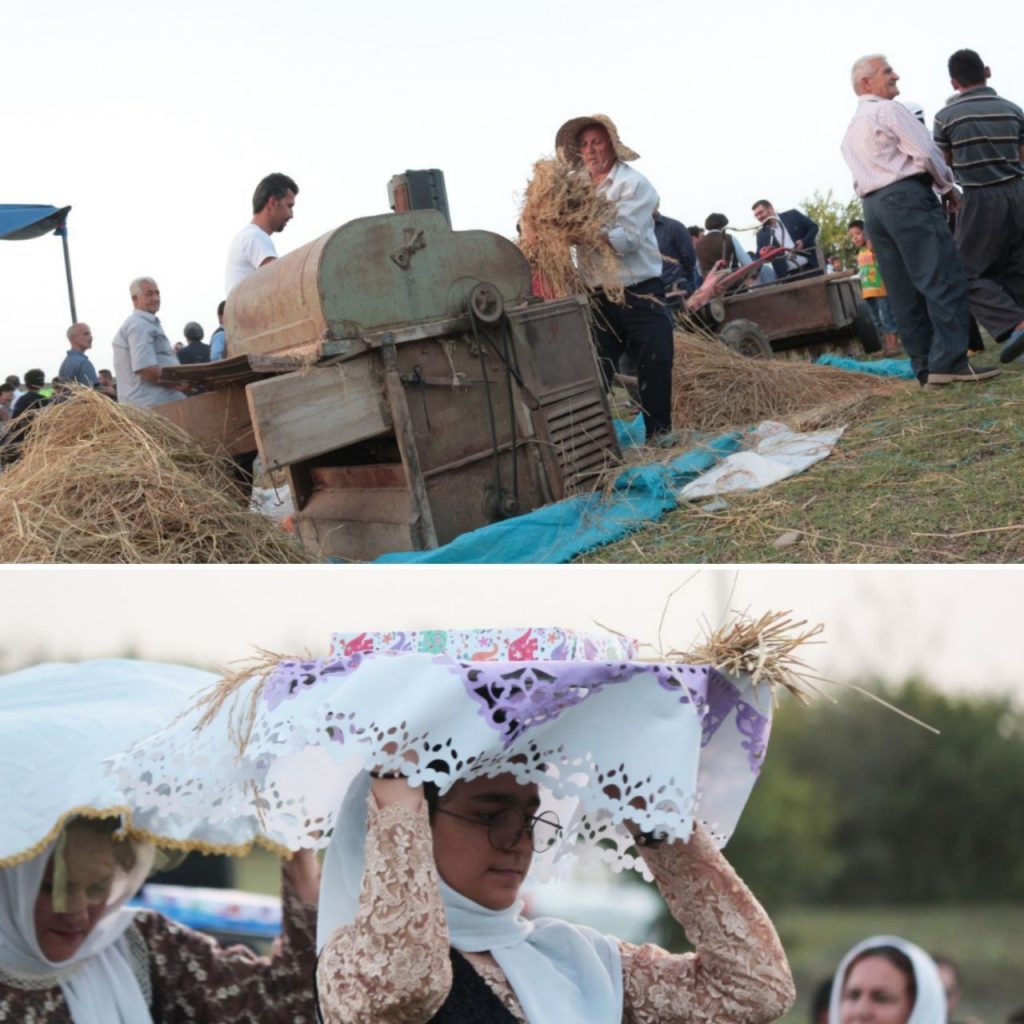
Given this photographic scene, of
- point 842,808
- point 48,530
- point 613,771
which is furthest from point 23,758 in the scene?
point 842,808

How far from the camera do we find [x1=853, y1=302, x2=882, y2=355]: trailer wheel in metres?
9.16

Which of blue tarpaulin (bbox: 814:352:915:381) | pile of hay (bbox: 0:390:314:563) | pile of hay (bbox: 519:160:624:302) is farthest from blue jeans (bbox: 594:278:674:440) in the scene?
blue tarpaulin (bbox: 814:352:915:381)

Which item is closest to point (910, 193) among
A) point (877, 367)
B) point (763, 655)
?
point (877, 367)

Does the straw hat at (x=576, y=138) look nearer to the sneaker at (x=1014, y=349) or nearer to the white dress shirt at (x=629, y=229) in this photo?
the white dress shirt at (x=629, y=229)

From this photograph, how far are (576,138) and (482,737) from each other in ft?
14.3

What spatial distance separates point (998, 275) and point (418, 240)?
2910 mm

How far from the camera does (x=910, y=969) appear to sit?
138 inches

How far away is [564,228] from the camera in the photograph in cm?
525

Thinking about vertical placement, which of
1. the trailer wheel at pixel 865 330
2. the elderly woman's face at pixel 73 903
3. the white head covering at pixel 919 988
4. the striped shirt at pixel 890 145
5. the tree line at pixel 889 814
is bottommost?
the tree line at pixel 889 814

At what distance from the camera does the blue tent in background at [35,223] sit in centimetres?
819

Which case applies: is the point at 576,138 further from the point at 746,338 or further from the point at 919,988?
the point at 919,988

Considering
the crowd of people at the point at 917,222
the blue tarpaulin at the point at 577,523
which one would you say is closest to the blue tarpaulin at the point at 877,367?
the crowd of people at the point at 917,222

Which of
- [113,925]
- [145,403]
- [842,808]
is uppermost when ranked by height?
[145,403]

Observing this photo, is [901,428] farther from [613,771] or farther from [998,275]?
[613,771]
